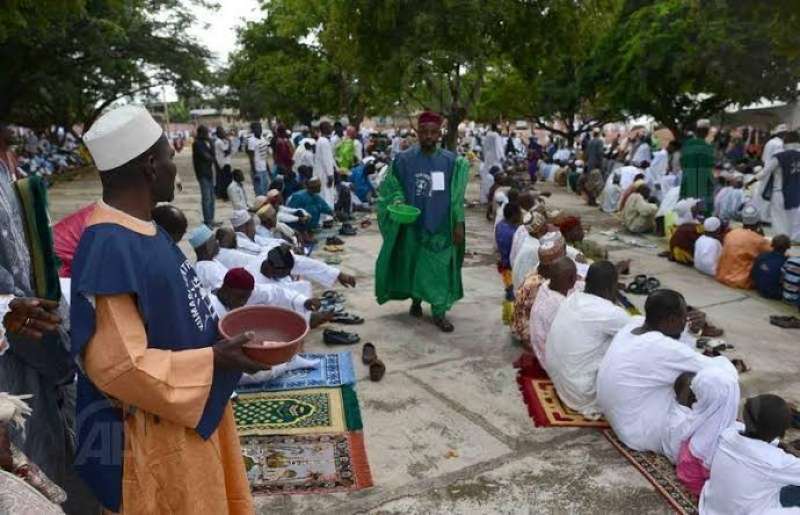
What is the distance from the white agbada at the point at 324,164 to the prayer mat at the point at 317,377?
6.56 m

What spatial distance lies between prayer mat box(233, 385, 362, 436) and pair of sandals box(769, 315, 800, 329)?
3.98 m

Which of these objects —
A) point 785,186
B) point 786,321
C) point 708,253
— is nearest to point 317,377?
point 786,321

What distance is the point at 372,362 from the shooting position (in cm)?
499

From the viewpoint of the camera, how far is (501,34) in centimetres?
1095

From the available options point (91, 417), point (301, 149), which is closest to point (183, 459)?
point (91, 417)

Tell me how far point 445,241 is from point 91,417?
4134 mm

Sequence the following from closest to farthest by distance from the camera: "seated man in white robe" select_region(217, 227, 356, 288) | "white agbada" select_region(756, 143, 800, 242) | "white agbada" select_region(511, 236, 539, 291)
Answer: "seated man in white robe" select_region(217, 227, 356, 288)
"white agbada" select_region(511, 236, 539, 291)
"white agbada" select_region(756, 143, 800, 242)

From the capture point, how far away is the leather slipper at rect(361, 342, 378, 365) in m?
5.11

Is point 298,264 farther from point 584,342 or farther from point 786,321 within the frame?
point 786,321

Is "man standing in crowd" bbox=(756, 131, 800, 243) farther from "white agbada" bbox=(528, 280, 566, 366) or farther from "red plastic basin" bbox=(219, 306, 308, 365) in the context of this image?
"red plastic basin" bbox=(219, 306, 308, 365)

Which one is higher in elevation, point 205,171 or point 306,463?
point 205,171

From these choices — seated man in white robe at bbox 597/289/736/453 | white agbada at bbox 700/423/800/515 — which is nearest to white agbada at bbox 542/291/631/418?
seated man in white robe at bbox 597/289/736/453

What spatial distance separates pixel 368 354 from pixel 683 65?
11.9 metres

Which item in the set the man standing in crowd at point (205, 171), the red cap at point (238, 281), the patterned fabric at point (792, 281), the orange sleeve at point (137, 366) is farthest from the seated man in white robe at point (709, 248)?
the orange sleeve at point (137, 366)
